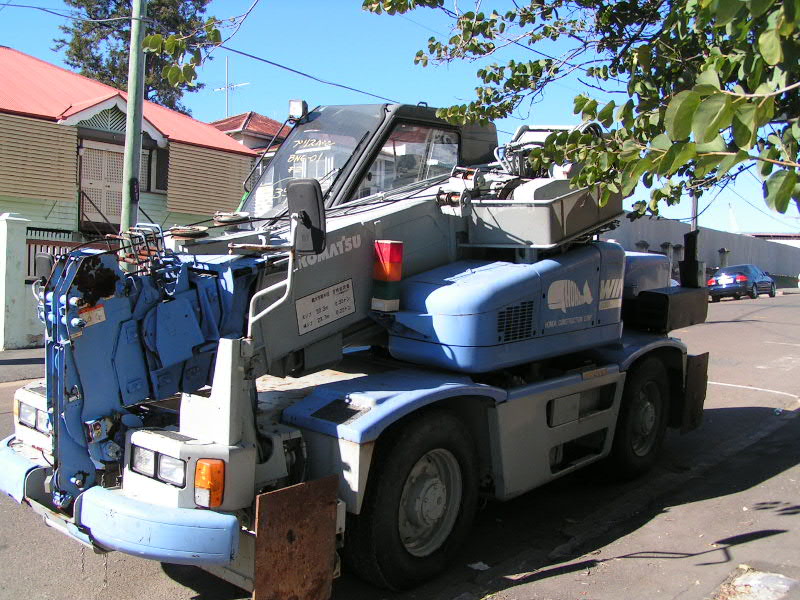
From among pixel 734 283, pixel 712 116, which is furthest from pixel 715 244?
pixel 712 116

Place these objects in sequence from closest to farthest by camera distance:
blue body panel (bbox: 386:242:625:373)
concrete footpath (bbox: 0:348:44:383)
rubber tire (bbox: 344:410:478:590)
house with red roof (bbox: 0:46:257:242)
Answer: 1. rubber tire (bbox: 344:410:478:590)
2. blue body panel (bbox: 386:242:625:373)
3. concrete footpath (bbox: 0:348:44:383)
4. house with red roof (bbox: 0:46:257:242)

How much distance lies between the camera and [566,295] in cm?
559

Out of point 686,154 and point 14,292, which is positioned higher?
point 686,154

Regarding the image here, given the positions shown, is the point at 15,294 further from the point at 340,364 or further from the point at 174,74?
the point at 340,364

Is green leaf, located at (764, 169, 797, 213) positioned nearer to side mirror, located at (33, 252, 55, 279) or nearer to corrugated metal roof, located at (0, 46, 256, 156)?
side mirror, located at (33, 252, 55, 279)

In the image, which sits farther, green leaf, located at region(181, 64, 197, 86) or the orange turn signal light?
green leaf, located at region(181, 64, 197, 86)

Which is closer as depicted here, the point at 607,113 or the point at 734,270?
the point at 607,113

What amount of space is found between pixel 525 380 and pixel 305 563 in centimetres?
239

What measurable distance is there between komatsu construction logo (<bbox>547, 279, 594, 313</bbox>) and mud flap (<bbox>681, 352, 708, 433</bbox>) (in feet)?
6.84

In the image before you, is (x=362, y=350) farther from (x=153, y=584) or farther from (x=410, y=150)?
Answer: (x=153, y=584)

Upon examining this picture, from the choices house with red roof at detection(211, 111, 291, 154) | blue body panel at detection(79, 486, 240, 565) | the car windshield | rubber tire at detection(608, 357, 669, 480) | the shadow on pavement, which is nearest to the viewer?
blue body panel at detection(79, 486, 240, 565)

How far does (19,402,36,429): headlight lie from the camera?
4457 millimetres

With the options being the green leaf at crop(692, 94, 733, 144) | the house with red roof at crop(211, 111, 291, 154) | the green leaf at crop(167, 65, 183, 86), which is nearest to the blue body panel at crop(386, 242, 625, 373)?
the green leaf at crop(167, 65, 183, 86)

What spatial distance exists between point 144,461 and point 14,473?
92cm
